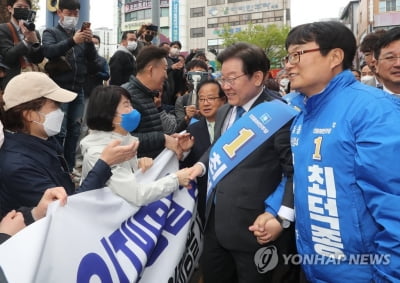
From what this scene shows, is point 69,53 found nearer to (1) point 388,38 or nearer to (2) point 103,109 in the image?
(2) point 103,109

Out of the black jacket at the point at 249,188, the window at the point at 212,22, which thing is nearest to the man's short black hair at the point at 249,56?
the black jacket at the point at 249,188

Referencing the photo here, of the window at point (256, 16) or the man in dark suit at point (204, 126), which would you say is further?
the window at point (256, 16)

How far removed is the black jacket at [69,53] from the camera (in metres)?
4.46

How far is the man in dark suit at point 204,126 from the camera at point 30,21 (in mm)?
2152

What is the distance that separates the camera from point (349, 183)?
1.62 metres

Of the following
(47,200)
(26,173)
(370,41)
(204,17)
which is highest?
(204,17)

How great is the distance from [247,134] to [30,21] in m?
3.21

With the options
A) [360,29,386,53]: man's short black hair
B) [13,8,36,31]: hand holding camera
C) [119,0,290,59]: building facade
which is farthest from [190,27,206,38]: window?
[13,8,36,31]: hand holding camera

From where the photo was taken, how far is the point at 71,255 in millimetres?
1943

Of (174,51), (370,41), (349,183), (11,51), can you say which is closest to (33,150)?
(349,183)

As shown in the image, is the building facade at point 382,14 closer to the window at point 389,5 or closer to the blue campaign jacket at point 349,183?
the window at point 389,5

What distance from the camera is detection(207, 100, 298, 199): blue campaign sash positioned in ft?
7.70

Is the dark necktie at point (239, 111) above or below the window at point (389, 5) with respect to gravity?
below

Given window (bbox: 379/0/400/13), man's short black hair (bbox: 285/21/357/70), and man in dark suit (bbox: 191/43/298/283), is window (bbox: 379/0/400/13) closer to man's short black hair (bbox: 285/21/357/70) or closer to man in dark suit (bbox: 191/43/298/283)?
man in dark suit (bbox: 191/43/298/283)
